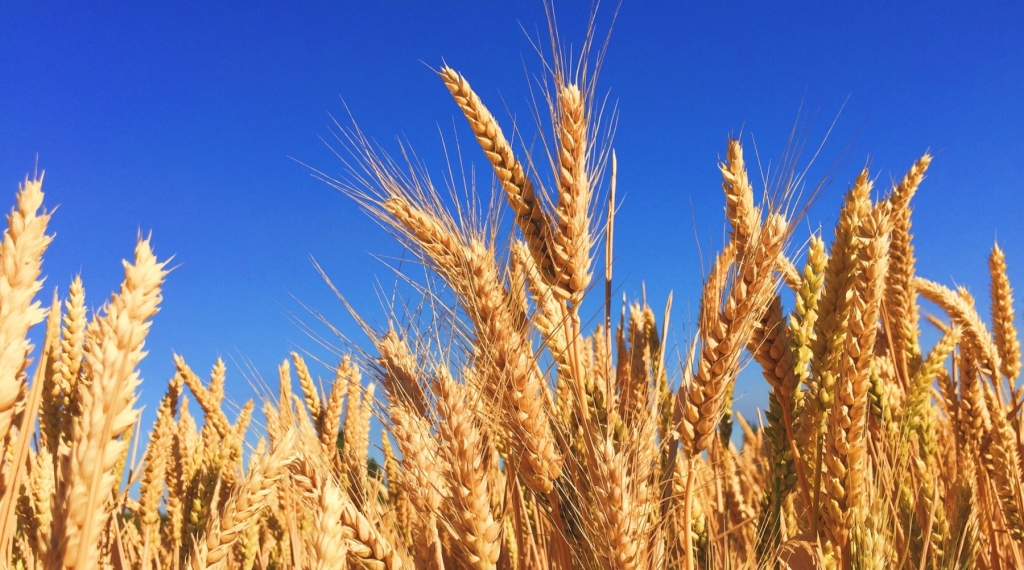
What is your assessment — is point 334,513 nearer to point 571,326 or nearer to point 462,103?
point 571,326

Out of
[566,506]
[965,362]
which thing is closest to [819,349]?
[566,506]

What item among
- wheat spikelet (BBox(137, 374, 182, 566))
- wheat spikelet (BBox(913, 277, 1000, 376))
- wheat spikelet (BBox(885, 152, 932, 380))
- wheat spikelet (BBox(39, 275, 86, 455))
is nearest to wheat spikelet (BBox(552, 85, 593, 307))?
wheat spikelet (BBox(39, 275, 86, 455))

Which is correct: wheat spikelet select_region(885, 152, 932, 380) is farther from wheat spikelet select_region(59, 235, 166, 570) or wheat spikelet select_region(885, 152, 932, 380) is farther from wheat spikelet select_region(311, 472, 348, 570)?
wheat spikelet select_region(59, 235, 166, 570)

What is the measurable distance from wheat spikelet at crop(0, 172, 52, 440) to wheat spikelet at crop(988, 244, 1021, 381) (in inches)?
146

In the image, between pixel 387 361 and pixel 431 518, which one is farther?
pixel 387 361

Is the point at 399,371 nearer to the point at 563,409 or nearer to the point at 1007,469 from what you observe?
the point at 563,409

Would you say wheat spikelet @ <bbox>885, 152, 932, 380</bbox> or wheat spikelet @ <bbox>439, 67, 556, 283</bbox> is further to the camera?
wheat spikelet @ <bbox>885, 152, 932, 380</bbox>

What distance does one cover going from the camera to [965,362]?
3.04 metres

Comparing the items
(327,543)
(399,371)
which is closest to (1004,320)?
(399,371)

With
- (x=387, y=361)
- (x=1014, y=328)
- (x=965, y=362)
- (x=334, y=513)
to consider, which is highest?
(x=1014, y=328)

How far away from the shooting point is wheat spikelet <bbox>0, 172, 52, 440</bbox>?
0.76m

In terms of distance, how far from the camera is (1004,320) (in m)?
3.30

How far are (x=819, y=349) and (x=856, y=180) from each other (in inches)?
22.8

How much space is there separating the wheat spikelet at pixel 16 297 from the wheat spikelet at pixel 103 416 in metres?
0.08
